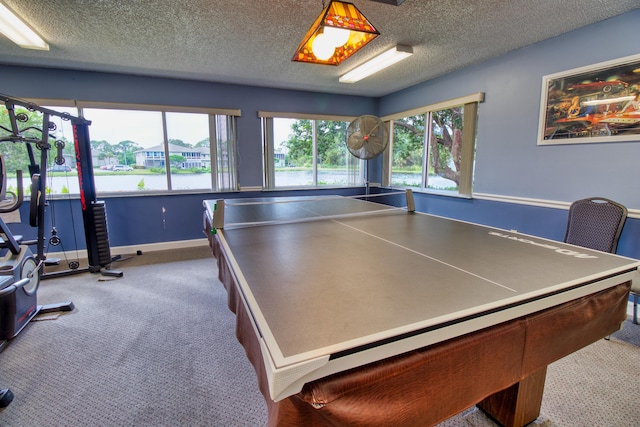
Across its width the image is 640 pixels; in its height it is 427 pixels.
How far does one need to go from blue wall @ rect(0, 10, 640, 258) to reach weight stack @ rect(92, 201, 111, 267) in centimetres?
80

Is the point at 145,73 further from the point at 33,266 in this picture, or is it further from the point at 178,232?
the point at 33,266

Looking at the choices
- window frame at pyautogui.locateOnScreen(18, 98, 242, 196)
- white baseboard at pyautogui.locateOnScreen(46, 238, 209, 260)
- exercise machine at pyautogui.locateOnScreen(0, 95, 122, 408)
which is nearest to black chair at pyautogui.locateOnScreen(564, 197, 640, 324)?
exercise machine at pyautogui.locateOnScreen(0, 95, 122, 408)

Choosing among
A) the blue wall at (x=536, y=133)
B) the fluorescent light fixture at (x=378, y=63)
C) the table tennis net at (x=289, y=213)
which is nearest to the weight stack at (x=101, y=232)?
the table tennis net at (x=289, y=213)

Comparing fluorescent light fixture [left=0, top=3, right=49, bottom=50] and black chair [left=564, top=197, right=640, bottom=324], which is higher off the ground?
fluorescent light fixture [left=0, top=3, right=49, bottom=50]

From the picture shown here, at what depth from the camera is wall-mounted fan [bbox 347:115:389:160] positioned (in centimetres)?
353

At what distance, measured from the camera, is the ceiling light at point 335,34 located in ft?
5.24

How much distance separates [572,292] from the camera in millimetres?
1065

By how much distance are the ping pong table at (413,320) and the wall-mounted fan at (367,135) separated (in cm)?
213

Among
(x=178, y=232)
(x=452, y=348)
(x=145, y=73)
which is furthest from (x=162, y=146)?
(x=452, y=348)

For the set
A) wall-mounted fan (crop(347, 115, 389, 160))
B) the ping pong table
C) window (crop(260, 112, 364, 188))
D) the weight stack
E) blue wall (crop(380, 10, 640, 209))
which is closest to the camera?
the ping pong table

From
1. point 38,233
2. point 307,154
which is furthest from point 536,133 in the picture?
point 38,233

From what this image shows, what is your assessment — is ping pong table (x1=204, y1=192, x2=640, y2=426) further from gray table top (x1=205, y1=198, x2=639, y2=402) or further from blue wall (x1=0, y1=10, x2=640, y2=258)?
blue wall (x1=0, y1=10, x2=640, y2=258)

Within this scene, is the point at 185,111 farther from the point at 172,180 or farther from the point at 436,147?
the point at 436,147

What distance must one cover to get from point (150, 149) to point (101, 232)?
1438mm
